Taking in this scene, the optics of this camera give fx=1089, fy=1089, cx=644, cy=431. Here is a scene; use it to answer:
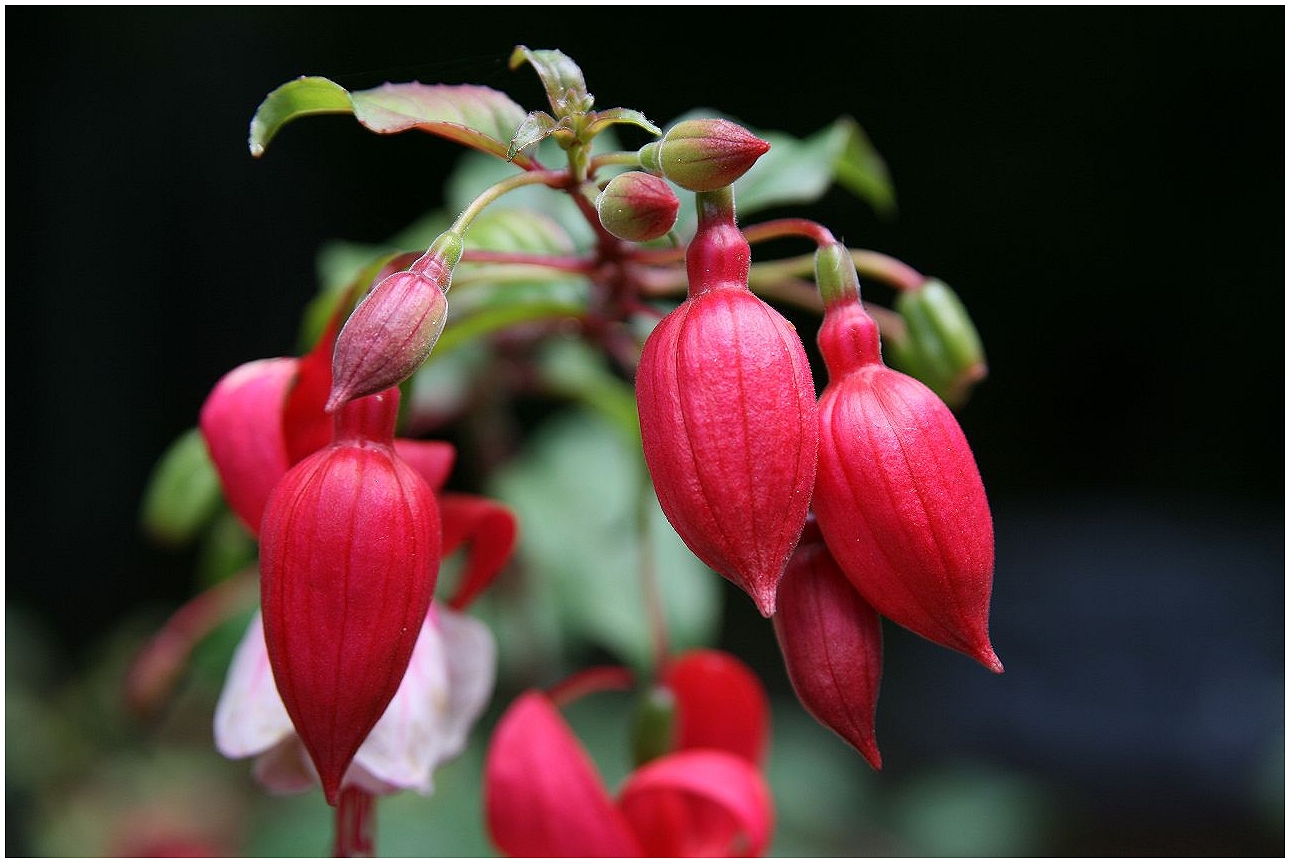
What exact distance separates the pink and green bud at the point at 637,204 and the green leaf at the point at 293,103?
0.12m

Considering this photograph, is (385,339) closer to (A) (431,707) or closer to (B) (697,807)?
(A) (431,707)

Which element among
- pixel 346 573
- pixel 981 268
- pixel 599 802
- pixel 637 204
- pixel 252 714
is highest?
pixel 637 204

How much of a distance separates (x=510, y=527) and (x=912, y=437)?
255mm

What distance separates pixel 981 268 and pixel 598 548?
1.08 metres

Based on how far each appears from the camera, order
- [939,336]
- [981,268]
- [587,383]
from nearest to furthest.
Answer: [939,336] < [587,383] < [981,268]

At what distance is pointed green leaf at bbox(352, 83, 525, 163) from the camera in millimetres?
459

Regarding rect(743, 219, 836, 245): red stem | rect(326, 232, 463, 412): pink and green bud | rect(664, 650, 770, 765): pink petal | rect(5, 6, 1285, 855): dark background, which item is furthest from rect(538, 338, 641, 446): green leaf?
rect(5, 6, 1285, 855): dark background

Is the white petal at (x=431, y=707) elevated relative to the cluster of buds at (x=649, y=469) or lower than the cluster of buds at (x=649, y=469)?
lower

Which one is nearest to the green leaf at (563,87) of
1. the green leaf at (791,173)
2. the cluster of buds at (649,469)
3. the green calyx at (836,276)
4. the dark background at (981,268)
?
the cluster of buds at (649,469)

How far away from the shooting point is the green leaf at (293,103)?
18.1 inches

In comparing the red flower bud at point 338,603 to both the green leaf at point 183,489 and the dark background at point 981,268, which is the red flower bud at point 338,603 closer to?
the green leaf at point 183,489

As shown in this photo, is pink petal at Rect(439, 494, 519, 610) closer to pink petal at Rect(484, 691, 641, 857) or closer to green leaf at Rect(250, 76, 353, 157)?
pink petal at Rect(484, 691, 641, 857)

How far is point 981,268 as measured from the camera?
186 centimetres

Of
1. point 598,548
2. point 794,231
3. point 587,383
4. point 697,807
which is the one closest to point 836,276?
point 794,231
